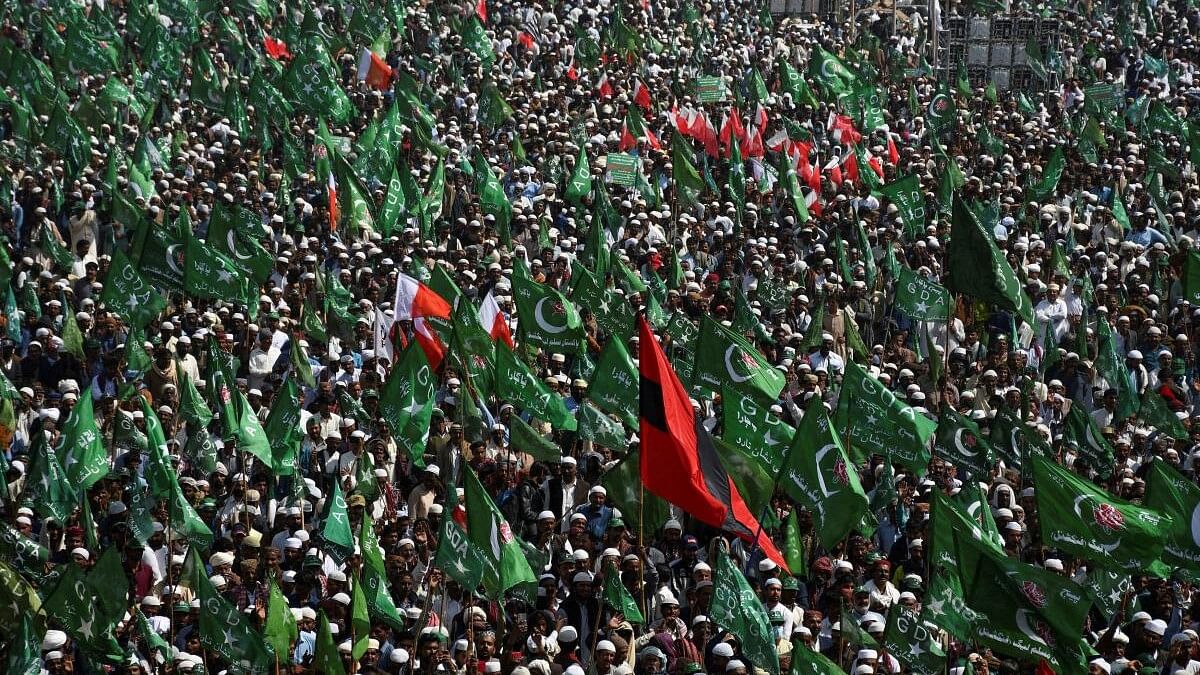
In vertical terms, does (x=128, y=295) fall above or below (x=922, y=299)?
above

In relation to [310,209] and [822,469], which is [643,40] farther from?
[822,469]

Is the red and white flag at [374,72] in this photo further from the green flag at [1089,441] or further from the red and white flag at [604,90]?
the green flag at [1089,441]

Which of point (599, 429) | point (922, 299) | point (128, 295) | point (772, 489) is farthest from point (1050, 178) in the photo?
point (772, 489)

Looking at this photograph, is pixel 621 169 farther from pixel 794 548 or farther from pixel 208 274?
pixel 794 548

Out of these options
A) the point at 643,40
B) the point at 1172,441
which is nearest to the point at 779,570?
the point at 1172,441

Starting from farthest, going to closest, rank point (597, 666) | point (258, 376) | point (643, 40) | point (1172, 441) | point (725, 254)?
1. point (643, 40)
2. point (725, 254)
3. point (258, 376)
4. point (1172, 441)
5. point (597, 666)

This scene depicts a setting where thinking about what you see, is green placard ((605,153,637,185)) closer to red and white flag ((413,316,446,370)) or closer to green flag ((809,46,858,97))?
green flag ((809,46,858,97))
